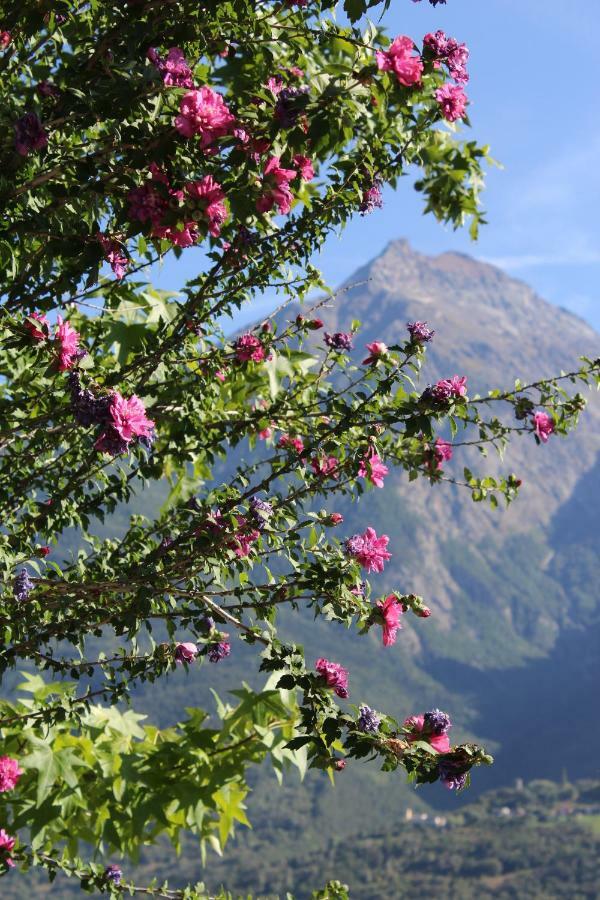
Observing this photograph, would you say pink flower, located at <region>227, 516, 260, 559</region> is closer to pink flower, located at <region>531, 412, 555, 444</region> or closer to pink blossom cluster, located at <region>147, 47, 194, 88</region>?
pink blossom cluster, located at <region>147, 47, 194, 88</region>

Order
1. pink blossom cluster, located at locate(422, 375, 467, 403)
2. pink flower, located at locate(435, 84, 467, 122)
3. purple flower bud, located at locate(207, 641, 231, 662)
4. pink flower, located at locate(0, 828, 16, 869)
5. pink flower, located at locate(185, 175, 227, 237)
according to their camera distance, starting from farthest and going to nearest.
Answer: pink flower, located at locate(0, 828, 16, 869) → purple flower bud, located at locate(207, 641, 231, 662) → pink flower, located at locate(435, 84, 467, 122) → pink blossom cluster, located at locate(422, 375, 467, 403) → pink flower, located at locate(185, 175, 227, 237)

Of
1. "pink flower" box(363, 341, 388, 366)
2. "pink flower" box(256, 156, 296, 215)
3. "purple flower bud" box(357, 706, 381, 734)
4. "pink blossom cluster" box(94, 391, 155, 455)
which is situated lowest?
"purple flower bud" box(357, 706, 381, 734)

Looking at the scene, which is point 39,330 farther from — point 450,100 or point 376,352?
point 450,100

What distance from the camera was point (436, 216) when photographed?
5824 mm

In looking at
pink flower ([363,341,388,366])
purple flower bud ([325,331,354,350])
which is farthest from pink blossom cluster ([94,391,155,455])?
purple flower bud ([325,331,354,350])

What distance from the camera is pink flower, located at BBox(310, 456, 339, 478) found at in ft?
15.2

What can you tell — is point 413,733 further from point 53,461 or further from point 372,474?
point 53,461

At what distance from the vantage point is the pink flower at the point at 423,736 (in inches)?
147

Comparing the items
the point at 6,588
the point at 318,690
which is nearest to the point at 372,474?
the point at 318,690

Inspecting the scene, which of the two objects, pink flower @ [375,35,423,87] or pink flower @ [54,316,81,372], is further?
pink flower @ [54,316,81,372]

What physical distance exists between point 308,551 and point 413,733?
33.5 inches

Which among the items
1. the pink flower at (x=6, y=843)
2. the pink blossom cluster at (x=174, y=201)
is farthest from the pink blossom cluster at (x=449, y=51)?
the pink flower at (x=6, y=843)

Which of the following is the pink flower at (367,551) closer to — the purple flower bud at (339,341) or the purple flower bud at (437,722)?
the purple flower bud at (437,722)

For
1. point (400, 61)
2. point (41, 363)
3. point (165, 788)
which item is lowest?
point (165, 788)
